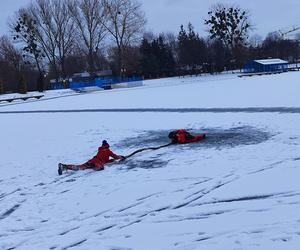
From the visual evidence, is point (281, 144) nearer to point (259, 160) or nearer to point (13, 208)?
point (259, 160)

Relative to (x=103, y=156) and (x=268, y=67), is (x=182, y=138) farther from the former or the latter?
(x=268, y=67)

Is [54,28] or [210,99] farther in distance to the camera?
[54,28]

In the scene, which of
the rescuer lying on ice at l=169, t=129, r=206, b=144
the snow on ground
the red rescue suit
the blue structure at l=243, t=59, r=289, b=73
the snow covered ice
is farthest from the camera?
the blue structure at l=243, t=59, r=289, b=73

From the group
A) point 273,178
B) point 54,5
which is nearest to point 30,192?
point 273,178

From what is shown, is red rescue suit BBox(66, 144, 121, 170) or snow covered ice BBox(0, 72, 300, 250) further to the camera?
red rescue suit BBox(66, 144, 121, 170)

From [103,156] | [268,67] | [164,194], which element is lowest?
[164,194]

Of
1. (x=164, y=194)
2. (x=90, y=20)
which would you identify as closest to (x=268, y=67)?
(x=90, y=20)

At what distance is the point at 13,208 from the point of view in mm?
7980

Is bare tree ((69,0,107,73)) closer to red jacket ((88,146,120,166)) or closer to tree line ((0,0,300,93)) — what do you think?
tree line ((0,0,300,93))

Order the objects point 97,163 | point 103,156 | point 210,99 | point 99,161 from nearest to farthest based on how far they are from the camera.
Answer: point 97,163 < point 99,161 < point 103,156 < point 210,99

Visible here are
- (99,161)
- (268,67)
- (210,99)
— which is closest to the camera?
(99,161)

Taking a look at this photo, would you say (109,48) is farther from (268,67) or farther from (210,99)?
(210,99)

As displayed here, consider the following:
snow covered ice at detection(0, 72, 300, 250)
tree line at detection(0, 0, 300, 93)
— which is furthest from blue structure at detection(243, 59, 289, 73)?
snow covered ice at detection(0, 72, 300, 250)

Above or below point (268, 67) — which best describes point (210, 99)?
below
